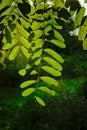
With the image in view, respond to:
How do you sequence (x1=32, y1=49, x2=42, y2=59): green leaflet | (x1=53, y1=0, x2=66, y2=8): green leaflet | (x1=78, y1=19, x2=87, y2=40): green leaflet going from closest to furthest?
(x1=78, y1=19, x2=87, y2=40): green leaflet, (x1=53, y1=0, x2=66, y2=8): green leaflet, (x1=32, y1=49, x2=42, y2=59): green leaflet

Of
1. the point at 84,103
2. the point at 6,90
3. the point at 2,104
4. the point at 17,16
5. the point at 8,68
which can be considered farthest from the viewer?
the point at 8,68

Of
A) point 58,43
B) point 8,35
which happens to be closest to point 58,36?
point 58,43

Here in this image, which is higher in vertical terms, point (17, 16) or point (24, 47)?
point (17, 16)

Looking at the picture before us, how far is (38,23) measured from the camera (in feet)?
5.56

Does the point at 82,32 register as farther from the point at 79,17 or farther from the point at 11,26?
the point at 11,26

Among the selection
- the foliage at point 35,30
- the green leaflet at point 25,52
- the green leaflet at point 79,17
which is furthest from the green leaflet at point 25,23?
the green leaflet at point 79,17

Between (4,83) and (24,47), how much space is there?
12.2m

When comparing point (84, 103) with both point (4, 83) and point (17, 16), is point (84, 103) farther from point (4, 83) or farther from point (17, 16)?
point (17, 16)

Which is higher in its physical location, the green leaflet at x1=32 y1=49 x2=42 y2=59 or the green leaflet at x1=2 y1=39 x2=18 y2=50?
the green leaflet at x1=2 y1=39 x2=18 y2=50

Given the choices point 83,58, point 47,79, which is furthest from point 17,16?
point 83,58

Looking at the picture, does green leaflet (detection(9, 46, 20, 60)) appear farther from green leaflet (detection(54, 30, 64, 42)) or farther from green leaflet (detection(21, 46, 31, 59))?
green leaflet (detection(54, 30, 64, 42))

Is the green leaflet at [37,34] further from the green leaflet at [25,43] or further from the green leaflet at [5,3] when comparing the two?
the green leaflet at [5,3]

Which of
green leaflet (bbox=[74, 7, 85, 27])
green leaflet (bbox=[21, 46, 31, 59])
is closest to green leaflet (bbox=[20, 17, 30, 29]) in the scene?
green leaflet (bbox=[21, 46, 31, 59])

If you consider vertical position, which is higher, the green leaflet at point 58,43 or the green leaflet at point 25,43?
the green leaflet at point 25,43
